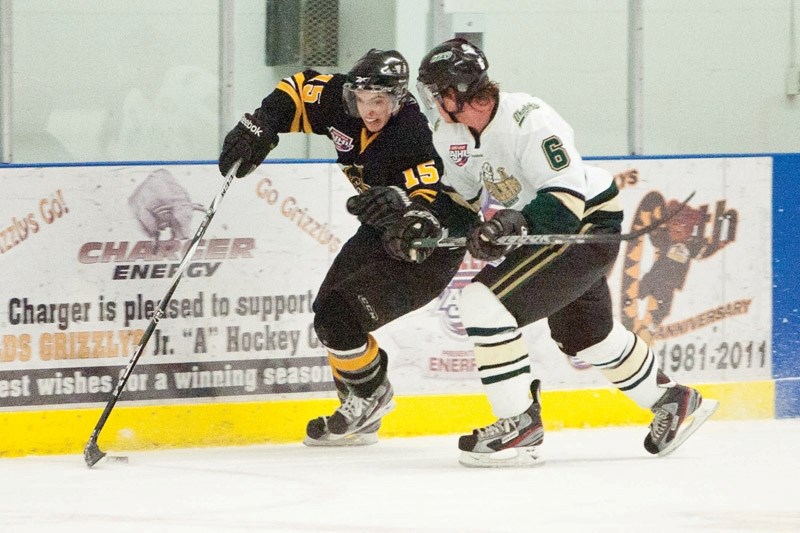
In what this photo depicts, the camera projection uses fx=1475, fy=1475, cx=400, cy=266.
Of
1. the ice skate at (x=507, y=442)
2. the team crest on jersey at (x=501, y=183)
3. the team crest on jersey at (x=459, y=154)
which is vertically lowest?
the ice skate at (x=507, y=442)

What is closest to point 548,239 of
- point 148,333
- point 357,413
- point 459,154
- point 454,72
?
point 459,154

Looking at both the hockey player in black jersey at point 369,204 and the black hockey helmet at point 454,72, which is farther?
the hockey player in black jersey at point 369,204

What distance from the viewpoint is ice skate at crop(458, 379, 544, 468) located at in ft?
13.9

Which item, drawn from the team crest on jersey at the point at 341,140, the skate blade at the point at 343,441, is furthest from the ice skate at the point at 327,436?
the team crest on jersey at the point at 341,140

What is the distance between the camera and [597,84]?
18.2 ft

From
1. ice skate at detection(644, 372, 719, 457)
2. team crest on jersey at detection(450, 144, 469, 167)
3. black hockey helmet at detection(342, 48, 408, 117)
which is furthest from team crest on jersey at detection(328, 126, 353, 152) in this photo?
ice skate at detection(644, 372, 719, 457)

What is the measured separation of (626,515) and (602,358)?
895mm

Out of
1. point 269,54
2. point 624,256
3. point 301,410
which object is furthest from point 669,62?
point 301,410

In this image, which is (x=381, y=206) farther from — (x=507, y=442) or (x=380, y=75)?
(x=507, y=442)

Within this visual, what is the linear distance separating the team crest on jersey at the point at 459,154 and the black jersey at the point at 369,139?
0.50 feet

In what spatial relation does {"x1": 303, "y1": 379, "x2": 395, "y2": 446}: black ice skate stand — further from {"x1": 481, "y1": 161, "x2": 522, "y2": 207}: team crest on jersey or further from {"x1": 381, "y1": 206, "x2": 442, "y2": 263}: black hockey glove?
{"x1": 481, "y1": 161, "x2": 522, "y2": 207}: team crest on jersey

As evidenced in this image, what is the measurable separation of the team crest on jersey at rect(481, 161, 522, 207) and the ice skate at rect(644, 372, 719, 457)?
77cm

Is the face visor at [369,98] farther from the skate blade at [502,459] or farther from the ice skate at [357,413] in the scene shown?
the skate blade at [502,459]

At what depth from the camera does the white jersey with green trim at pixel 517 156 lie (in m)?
4.05
